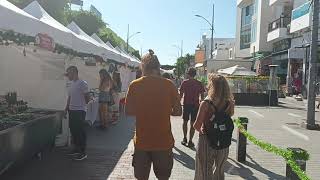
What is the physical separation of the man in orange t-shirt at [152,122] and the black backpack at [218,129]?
834mm

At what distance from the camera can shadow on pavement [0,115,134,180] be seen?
752 cm

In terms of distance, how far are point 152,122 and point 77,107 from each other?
402cm

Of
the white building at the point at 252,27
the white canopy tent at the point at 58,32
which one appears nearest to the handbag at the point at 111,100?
the white canopy tent at the point at 58,32

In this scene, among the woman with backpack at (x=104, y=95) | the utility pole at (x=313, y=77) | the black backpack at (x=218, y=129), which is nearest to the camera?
the black backpack at (x=218, y=129)

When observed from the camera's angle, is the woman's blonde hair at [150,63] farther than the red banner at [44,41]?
No

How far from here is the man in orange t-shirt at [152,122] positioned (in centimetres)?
512

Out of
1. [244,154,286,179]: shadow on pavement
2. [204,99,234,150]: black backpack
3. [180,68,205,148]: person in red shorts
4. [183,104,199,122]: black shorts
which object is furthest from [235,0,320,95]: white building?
[204,99,234,150]: black backpack

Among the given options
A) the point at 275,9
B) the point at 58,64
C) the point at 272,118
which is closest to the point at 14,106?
the point at 58,64

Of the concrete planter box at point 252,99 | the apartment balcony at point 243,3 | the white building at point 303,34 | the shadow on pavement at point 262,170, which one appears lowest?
the shadow on pavement at point 262,170

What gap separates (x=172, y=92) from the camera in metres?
5.21

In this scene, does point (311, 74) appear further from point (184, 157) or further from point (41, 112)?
point (41, 112)

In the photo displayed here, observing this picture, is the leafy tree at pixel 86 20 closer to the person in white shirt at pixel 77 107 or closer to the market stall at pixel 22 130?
the market stall at pixel 22 130

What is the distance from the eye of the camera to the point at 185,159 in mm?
9281

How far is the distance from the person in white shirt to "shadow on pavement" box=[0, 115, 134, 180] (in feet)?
0.88
